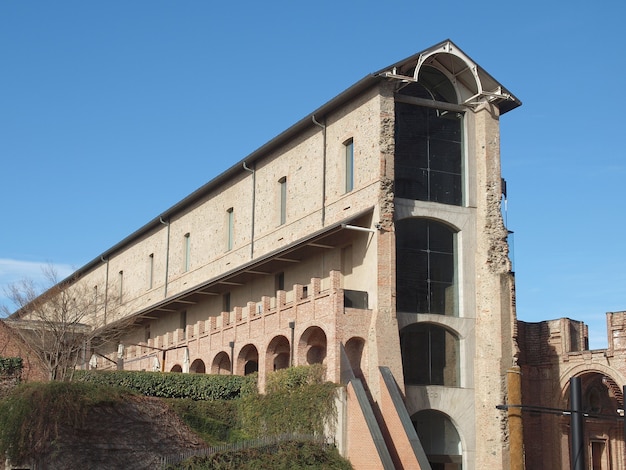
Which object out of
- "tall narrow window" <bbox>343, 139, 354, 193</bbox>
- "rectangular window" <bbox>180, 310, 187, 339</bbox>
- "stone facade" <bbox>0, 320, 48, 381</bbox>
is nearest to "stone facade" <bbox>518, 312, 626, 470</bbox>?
"tall narrow window" <bbox>343, 139, 354, 193</bbox>

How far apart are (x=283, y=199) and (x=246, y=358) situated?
6.77 m

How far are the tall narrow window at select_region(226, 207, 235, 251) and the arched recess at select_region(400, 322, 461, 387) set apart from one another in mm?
13257

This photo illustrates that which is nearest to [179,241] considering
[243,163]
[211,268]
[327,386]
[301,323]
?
[211,268]

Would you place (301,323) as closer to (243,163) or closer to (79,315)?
(243,163)

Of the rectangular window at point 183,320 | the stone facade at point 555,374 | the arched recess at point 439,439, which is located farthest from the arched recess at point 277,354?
the rectangular window at point 183,320

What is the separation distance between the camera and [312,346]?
34031 millimetres

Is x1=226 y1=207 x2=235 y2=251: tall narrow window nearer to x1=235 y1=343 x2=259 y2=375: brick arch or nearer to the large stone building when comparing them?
the large stone building

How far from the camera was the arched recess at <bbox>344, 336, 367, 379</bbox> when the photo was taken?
3142 centimetres

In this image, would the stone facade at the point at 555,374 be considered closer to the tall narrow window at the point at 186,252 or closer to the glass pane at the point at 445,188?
the glass pane at the point at 445,188

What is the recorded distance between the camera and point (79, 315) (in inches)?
1853

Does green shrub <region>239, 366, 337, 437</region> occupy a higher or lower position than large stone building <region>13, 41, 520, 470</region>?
lower

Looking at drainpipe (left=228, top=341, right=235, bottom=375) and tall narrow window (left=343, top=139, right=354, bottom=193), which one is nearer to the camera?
tall narrow window (left=343, top=139, right=354, bottom=193)

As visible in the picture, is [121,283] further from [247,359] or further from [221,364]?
[247,359]

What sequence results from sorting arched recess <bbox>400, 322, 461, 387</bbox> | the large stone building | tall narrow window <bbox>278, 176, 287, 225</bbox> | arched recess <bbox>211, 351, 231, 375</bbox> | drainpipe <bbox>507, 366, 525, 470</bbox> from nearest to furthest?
drainpipe <bbox>507, 366, 525, 470</bbox> < the large stone building < arched recess <bbox>400, 322, 461, 387</bbox> < tall narrow window <bbox>278, 176, 287, 225</bbox> < arched recess <bbox>211, 351, 231, 375</bbox>
